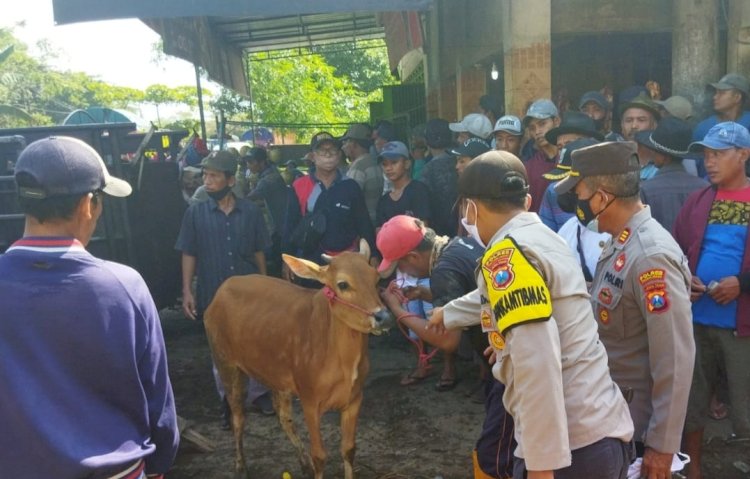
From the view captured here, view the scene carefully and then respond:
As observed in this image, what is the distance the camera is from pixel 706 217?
13.1ft

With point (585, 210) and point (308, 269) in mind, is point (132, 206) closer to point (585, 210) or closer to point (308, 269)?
point (308, 269)

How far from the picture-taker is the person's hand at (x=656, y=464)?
2689mm

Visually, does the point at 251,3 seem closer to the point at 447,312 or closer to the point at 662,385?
the point at 447,312

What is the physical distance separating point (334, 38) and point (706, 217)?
15122 mm

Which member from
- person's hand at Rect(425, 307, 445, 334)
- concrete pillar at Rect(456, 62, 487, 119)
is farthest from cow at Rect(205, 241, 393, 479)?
concrete pillar at Rect(456, 62, 487, 119)

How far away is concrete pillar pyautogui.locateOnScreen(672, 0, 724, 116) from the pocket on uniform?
5383mm

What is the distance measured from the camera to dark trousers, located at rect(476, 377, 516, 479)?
267 centimetres

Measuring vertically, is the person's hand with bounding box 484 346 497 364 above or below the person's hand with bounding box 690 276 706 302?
above

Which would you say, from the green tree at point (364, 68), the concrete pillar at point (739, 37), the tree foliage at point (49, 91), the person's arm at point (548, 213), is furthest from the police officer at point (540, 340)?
the green tree at point (364, 68)

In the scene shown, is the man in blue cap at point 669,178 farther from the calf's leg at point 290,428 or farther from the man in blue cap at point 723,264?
the calf's leg at point 290,428

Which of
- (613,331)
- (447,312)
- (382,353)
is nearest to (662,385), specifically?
(613,331)

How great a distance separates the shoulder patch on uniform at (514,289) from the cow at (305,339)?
1800 mm

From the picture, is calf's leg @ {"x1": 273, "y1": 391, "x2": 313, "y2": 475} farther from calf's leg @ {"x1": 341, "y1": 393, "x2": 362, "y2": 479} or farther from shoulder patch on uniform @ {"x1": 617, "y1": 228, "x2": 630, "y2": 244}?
shoulder patch on uniform @ {"x1": 617, "y1": 228, "x2": 630, "y2": 244}

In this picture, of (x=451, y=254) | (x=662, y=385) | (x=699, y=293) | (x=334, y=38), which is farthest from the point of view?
(x=334, y=38)
